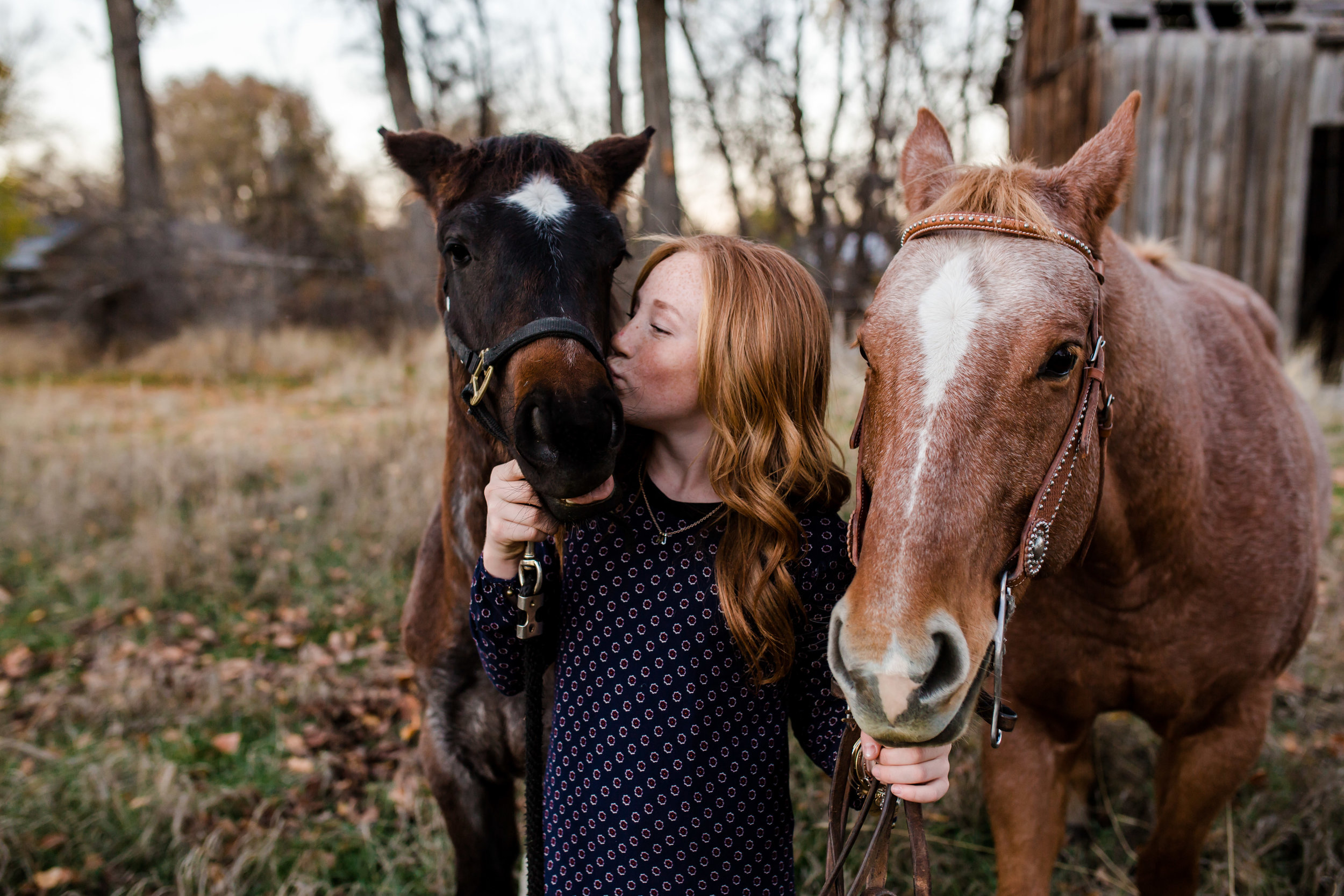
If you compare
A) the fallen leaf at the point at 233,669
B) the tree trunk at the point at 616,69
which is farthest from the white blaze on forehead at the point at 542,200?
the tree trunk at the point at 616,69

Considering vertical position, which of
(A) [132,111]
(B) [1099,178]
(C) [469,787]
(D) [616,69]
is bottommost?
(C) [469,787]

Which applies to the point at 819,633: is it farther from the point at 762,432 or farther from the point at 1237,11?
the point at 1237,11

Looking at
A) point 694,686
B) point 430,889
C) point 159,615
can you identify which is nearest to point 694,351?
point 694,686

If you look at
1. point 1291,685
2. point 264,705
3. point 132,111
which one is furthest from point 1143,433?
point 132,111

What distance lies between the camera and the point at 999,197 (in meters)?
1.44

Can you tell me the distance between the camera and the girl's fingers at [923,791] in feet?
4.17

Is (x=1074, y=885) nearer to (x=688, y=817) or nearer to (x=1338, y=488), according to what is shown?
(x=688, y=817)

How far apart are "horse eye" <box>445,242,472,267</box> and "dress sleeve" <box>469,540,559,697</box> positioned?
29.6 inches

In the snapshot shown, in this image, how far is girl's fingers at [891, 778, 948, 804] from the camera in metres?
1.27

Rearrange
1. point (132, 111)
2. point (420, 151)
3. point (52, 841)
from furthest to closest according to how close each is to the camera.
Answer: point (132, 111) < point (52, 841) < point (420, 151)

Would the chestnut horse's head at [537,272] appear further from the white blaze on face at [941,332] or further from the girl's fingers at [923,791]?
the girl's fingers at [923,791]

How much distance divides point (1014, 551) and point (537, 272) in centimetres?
118

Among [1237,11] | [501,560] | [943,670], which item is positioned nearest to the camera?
[943,670]

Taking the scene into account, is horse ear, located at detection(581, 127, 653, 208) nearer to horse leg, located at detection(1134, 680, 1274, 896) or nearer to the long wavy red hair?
the long wavy red hair
